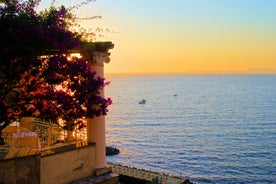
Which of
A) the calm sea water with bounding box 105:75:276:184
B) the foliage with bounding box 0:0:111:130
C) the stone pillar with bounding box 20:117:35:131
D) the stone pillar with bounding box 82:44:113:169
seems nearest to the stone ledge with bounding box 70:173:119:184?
the stone pillar with bounding box 82:44:113:169

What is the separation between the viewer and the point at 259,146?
5162 centimetres

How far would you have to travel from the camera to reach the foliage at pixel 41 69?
274 inches

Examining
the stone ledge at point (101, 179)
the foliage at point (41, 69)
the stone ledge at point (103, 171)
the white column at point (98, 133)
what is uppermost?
the foliage at point (41, 69)

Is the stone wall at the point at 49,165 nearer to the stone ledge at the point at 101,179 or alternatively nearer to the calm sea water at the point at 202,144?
the stone ledge at the point at 101,179

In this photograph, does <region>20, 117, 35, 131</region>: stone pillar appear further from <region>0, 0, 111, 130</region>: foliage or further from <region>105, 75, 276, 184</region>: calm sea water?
<region>105, 75, 276, 184</region>: calm sea water

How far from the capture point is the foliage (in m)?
6.96

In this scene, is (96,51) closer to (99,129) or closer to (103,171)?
(99,129)

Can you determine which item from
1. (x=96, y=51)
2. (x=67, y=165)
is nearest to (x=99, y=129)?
(x=67, y=165)

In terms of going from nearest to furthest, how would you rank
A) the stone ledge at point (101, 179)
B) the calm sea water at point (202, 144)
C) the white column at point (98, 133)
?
the stone ledge at point (101, 179)
the white column at point (98, 133)
the calm sea water at point (202, 144)

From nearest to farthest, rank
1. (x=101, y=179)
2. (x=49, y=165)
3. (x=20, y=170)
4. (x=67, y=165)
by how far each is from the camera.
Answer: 1. (x=20, y=170)
2. (x=49, y=165)
3. (x=67, y=165)
4. (x=101, y=179)

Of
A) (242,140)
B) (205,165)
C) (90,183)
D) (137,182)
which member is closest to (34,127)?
(90,183)

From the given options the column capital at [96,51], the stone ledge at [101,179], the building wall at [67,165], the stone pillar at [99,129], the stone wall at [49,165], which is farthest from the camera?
the stone pillar at [99,129]

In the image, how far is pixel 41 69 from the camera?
7.69m

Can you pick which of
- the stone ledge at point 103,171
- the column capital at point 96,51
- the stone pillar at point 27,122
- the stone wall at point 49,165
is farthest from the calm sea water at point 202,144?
the column capital at point 96,51
